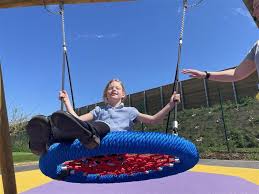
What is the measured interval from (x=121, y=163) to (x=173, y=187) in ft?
5.88

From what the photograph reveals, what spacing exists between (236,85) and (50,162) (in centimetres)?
1182

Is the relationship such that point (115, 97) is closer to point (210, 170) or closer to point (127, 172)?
point (127, 172)

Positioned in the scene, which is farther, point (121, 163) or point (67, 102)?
point (67, 102)

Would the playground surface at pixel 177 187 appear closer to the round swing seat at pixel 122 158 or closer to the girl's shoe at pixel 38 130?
the round swing seat at pixel 122 158

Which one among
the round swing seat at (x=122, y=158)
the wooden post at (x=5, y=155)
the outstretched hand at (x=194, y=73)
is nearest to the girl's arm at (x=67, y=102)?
the round swing seat at (x=122, y=158)

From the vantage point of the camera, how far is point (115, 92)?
10.8 feet

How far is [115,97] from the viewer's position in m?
3.27

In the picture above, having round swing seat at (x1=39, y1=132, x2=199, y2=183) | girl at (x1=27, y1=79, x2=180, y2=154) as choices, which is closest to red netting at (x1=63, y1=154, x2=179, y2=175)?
round swing seat at (x1=39, y1=132, x2=199, y2=183)

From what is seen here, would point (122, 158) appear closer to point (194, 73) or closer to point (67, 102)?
point (67, 102)

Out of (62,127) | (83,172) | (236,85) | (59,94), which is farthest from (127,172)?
(236,85)

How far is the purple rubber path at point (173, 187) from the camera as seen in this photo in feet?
14.1

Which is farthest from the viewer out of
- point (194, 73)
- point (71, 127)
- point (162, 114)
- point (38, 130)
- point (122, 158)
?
point (162, 114)

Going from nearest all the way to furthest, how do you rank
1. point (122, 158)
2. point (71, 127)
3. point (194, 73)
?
point (71, 127), point (194, 73), point (122, 158)

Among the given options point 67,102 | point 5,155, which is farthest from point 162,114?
point 5,155
